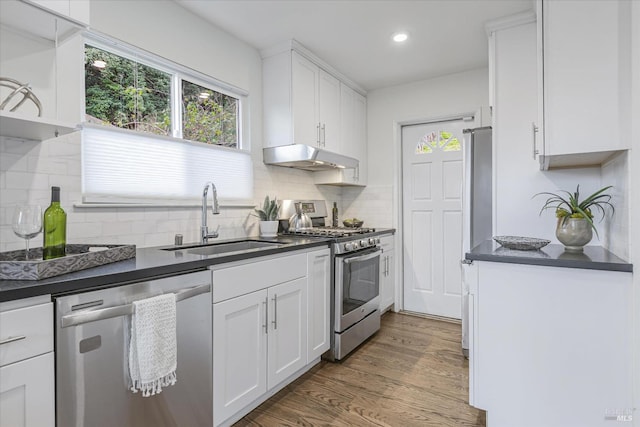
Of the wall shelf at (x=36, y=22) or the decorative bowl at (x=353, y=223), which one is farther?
the decorative bowl at (x=353, y=223)

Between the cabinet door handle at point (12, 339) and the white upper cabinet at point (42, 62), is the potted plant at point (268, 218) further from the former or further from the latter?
the cabinet door handle at point (12, 339)

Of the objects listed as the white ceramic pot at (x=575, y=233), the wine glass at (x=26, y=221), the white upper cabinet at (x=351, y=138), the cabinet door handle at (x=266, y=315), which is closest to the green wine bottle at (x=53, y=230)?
the wine glass at (x=26, y=221)

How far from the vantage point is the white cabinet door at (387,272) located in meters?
3.47

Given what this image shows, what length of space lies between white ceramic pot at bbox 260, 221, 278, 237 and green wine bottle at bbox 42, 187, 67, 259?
1550 mm

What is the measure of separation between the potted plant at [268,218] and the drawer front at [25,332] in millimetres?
1779

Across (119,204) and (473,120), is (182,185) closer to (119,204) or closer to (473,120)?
(119,204)

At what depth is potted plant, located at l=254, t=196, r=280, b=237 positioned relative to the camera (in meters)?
2.82

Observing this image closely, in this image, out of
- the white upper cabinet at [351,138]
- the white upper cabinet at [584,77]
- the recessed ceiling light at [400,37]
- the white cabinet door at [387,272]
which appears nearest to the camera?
the white upper cabinet at [584,77]

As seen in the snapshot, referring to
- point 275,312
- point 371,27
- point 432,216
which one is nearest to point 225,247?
point 275,312

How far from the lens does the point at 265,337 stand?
1957 millimetres

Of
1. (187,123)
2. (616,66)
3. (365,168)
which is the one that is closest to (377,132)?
(365,168)

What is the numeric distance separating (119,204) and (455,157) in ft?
10.3

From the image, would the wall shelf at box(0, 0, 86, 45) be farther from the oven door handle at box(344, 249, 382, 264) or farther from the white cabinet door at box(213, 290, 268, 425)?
the oven door handle at box(344, 249, 382, 264)

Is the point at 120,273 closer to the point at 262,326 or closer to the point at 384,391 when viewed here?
the point at 262,326
